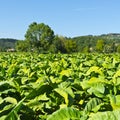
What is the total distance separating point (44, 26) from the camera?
322 feet

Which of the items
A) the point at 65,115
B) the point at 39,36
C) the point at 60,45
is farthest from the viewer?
the point at 60,45

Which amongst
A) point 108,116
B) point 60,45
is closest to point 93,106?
point 108,116

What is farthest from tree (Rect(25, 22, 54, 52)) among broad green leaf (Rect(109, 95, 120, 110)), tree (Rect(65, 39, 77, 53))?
broad green leaf (Rect(109, 95, 120, 110))

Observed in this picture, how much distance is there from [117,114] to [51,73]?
262cm

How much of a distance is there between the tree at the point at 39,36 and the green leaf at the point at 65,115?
302ft

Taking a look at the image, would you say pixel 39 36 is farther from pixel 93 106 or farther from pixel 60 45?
pixel 93 106

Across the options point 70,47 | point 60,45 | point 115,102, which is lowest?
point 70,47

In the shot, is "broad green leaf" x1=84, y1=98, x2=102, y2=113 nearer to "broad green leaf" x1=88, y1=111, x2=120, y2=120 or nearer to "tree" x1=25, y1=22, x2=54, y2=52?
"broad green leaf" x1=88, y1=111, x2=120, y2=120

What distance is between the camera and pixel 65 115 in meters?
1.54

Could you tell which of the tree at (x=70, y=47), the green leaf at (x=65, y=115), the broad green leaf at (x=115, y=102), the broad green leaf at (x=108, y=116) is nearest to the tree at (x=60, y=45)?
the tree at (x=70, y=47)

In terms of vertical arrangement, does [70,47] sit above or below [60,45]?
below

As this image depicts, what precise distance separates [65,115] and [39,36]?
313 feet

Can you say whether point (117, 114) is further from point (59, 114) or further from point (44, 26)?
point (44, 26)

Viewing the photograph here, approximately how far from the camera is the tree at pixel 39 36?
9512 cm
